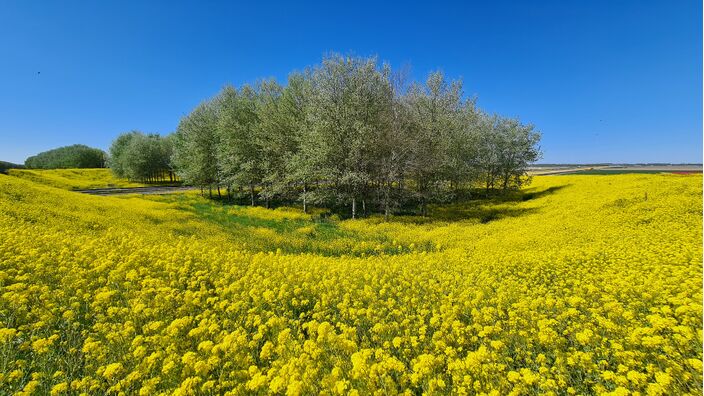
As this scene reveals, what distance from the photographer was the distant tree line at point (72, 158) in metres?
96.4

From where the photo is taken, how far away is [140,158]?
62500 millimetres

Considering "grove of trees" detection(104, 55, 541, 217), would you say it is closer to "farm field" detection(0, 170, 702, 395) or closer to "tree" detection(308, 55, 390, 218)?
"tree" detection(308, 55, 390, 218)

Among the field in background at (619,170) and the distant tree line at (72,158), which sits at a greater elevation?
the distant tree line at (72,158)

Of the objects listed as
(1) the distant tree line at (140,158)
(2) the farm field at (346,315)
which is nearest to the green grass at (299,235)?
(2) the farm field at (346,315)

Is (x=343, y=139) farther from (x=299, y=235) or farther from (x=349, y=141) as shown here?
(x=299, y=235)

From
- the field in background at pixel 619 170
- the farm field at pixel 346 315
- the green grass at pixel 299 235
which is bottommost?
the green grass at pixel 299 235

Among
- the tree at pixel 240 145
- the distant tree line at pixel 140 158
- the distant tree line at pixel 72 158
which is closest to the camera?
the tree at pixel 240 145

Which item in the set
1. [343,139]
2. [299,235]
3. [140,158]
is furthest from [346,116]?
[140,158]

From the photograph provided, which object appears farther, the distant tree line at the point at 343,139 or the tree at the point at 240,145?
the tree at the point at 240,145

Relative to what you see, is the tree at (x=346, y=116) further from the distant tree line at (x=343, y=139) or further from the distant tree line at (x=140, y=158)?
the distant tree line at (x=140, y=158)

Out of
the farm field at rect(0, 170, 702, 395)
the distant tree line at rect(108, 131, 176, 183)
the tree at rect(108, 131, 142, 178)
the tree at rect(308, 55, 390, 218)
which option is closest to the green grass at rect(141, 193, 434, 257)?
the farm field at rect(0, 170, 702, 395)

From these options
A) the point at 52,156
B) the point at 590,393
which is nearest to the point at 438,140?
the point at 590,393

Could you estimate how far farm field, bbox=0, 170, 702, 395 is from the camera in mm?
4191

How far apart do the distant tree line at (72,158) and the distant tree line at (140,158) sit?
3289 cm
